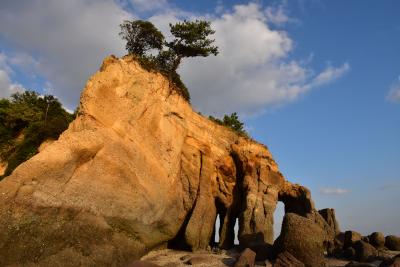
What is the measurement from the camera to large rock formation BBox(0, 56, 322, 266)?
15711 millimetres

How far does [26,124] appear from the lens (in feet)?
102

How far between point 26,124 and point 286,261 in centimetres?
2251

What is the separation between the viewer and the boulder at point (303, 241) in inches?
768

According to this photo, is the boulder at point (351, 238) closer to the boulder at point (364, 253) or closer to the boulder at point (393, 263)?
the boulder at point (364, 253)

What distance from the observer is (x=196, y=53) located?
2936cm

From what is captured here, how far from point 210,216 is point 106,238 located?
35.7 ft

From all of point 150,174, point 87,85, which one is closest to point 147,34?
point 87,85

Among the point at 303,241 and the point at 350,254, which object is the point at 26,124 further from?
the point at 350,254

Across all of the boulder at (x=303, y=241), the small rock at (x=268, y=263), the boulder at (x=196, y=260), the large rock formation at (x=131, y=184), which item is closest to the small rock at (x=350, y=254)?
the large rock formation at (x=131, y=184)

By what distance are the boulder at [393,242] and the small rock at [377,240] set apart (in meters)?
0.39

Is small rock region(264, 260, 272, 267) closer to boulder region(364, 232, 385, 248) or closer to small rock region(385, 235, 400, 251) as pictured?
boulder region(364, 232, 385, 248)

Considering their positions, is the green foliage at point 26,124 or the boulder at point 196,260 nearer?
the boulder at point 196,260

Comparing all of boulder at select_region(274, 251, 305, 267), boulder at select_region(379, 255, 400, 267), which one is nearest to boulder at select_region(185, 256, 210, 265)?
boulder at select_region(274, 251, 305, 267)

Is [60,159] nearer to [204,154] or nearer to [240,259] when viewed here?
[240,259]
